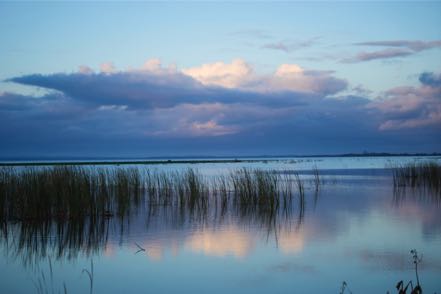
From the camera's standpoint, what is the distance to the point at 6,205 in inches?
421

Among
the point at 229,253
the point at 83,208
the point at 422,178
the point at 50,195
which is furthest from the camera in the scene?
the point at 422,178

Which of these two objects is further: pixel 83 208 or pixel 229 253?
pixel 83 208

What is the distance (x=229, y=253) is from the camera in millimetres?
7707

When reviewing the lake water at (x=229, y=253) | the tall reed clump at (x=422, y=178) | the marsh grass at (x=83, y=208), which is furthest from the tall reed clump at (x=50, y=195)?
the tall reed clump at (x=422, y=178)

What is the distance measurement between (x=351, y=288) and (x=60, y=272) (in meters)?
4.16

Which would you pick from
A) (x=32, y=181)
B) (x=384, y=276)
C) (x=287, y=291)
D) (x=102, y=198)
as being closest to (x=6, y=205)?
(x=32, y=181)

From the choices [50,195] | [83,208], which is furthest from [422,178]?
[50,195]

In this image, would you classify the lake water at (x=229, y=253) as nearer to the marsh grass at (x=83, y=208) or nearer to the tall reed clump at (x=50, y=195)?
the marsh grass at (x=83, y=208)

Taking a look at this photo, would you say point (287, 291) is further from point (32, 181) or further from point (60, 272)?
point (32, 181)

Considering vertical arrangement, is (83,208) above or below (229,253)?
above

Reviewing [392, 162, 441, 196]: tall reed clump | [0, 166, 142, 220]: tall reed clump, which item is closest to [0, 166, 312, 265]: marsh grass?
[0, 166, 142, 220]: tall reed clump

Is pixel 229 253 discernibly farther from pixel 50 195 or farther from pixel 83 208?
pixel 50 195

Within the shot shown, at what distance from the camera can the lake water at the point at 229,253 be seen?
238 inches

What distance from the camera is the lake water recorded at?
6.04m
